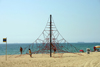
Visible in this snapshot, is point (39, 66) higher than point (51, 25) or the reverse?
the reverse

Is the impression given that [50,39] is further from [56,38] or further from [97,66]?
[97,66]

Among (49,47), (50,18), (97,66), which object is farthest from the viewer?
(49,47)

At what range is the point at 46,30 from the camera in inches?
656

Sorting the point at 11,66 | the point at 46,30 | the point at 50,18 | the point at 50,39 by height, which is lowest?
the point at 11,66

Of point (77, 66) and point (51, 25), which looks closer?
point (77, 66)

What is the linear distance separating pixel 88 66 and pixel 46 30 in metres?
8.02

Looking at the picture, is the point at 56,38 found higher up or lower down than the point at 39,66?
higher up

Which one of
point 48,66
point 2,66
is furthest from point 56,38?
point 2,66

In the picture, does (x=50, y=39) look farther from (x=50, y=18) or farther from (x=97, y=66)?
(x=97, y=66)

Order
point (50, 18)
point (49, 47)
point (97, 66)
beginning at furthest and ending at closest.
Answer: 1. point (49, 47)
2. point (50, 18)
3. point (97, 66)

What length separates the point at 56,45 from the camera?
1722 centimetres

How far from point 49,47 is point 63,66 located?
7.58 metres

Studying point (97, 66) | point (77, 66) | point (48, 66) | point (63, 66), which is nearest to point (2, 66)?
point (48, 66)

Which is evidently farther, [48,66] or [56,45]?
[56,45]
